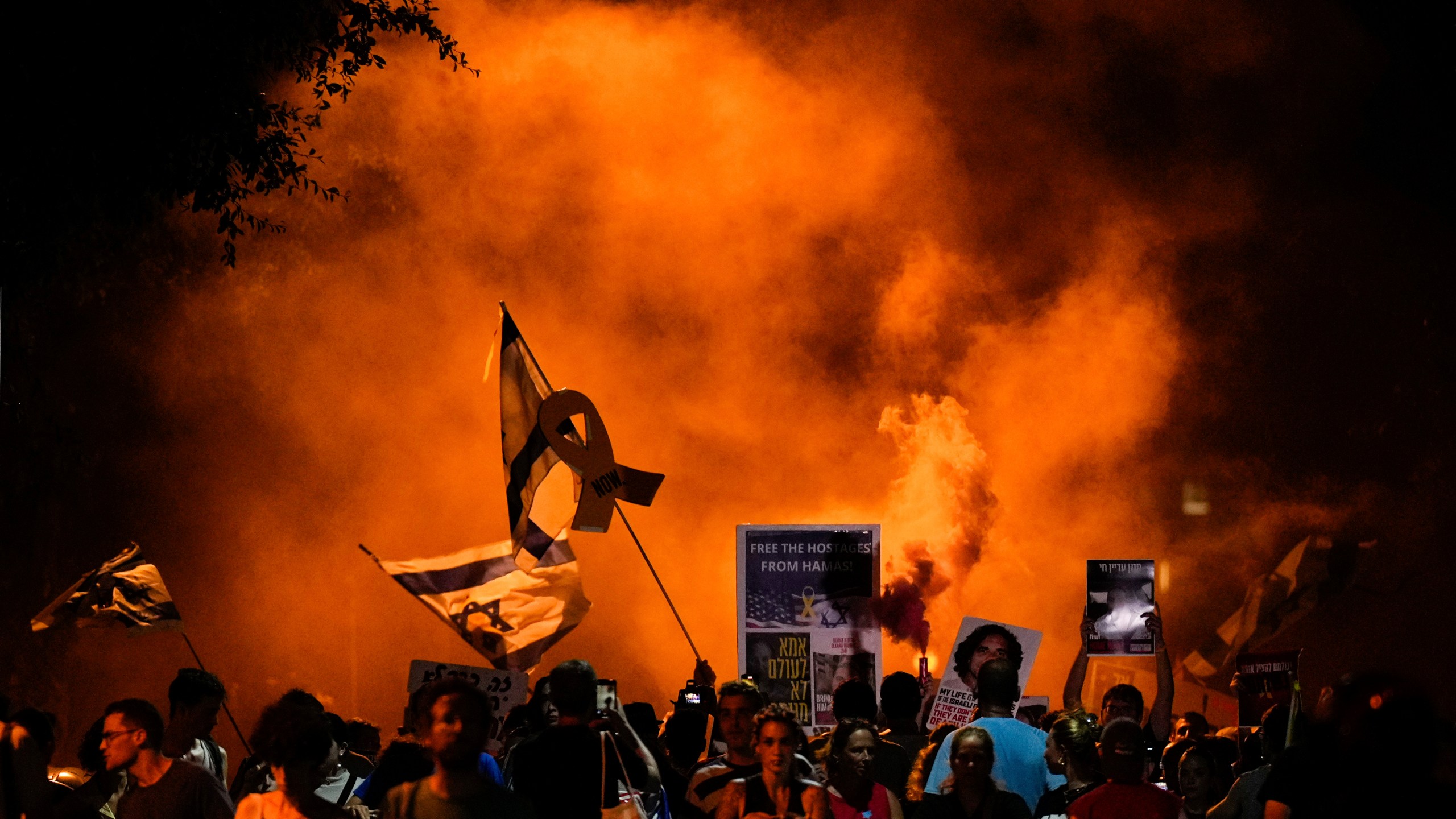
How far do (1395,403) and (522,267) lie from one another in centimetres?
1285

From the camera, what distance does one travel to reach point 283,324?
23.0m

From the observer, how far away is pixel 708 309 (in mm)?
23578

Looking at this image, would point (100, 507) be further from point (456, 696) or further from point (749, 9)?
point (456, 696)

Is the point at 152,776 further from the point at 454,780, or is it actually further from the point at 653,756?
the point at 653,756

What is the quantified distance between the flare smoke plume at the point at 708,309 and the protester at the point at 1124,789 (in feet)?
53.8

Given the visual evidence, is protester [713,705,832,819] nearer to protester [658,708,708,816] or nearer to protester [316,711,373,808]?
protester [658,708,708,816]

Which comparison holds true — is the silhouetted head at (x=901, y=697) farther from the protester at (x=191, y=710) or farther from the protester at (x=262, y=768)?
the protester at (x=191, y=710)

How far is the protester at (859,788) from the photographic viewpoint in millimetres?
5098

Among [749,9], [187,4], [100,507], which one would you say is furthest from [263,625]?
[187,4]

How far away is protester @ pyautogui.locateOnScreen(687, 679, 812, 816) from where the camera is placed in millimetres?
5223

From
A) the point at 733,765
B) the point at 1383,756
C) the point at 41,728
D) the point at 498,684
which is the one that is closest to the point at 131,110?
the point at 498,684

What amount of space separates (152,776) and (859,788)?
92.6 inches

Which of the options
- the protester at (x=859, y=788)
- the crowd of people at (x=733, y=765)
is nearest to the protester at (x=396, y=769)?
→ the crowd of people at (x=733, y=765)

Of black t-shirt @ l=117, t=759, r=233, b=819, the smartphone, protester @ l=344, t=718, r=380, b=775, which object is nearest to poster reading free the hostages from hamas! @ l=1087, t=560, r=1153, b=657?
the smartphone
